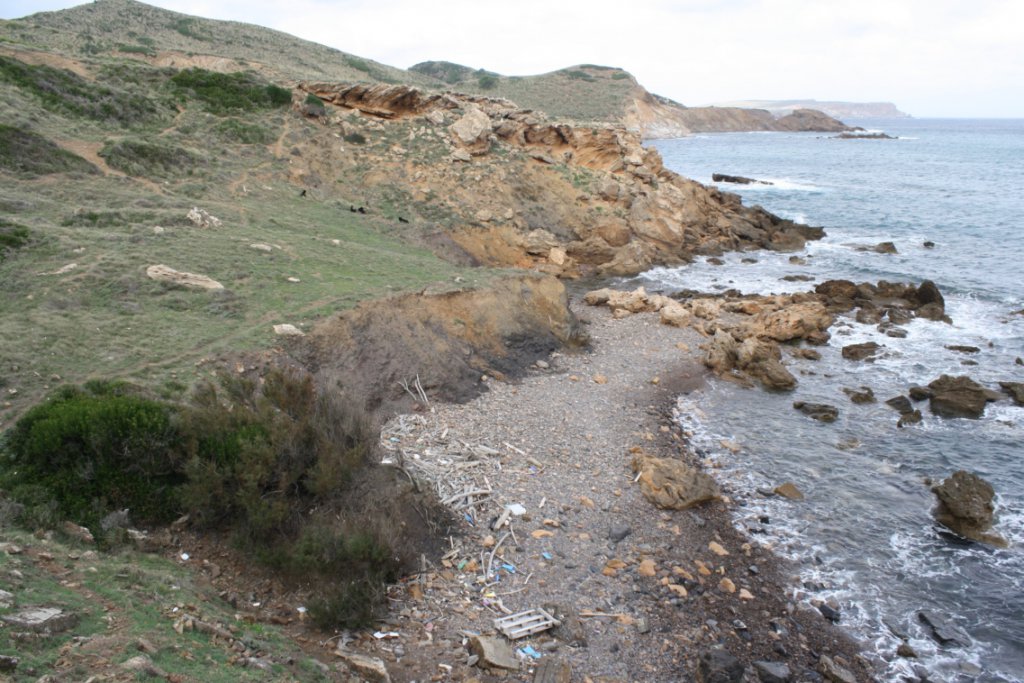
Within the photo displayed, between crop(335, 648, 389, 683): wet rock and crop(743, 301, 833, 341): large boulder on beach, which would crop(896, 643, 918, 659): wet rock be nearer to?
crop(335, 648, 389, 683): wet rock

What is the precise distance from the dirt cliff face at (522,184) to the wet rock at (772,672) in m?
22.2

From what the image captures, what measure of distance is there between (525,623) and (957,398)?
53.3 ft

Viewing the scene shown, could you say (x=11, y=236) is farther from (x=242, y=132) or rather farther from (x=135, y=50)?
(x=135, y=50)

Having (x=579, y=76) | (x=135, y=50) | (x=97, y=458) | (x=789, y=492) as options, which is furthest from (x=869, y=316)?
(x=579, y=76)

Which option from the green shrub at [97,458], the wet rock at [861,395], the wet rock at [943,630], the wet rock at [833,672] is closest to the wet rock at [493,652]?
the wet rock at [833,672]

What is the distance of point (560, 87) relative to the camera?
12438 cm

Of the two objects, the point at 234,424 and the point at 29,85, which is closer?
the point at 234,424

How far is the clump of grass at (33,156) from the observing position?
21.7 metres

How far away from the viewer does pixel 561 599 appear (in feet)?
33.7

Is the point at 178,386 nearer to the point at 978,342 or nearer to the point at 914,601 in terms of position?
the point at 914,601

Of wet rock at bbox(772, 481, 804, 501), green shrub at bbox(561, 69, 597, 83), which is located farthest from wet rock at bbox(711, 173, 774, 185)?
green shrub at bbox(561, 69, 597, 83)

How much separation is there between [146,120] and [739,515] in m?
30.8

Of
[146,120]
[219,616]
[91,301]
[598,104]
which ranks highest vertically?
[598,104]

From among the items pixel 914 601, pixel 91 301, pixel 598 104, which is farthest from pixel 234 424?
pixel 598 104
